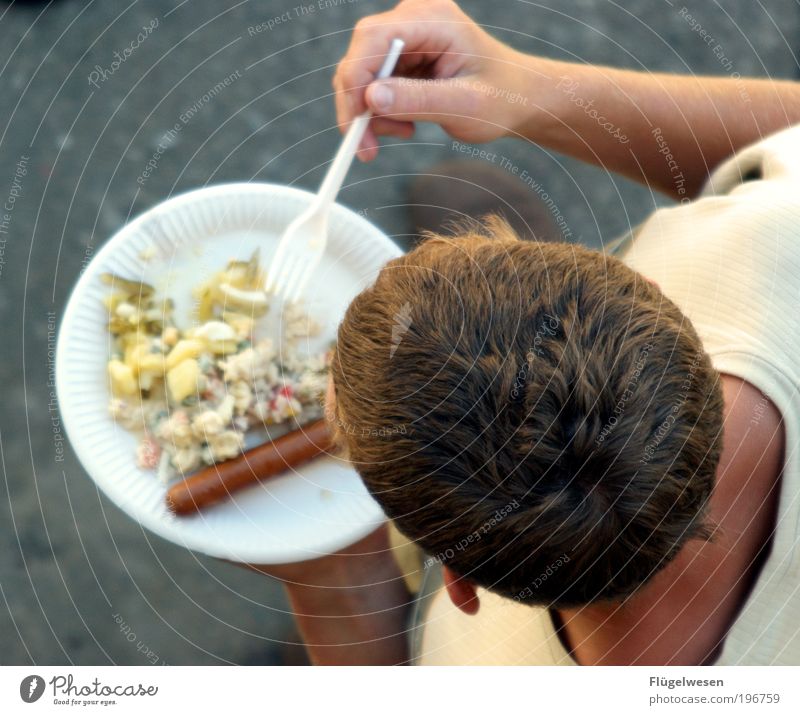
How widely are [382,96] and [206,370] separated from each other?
0.56 feet

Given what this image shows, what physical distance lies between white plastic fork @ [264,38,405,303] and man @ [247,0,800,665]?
1 cm

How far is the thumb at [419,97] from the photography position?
0.35 metres

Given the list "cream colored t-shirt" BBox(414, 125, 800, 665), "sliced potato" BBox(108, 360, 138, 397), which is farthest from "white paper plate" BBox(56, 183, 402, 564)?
"cream colored t-shirt" BBox(414, 125, 800, 665)

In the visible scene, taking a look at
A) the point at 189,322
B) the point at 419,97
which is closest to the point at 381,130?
the point at 419,97

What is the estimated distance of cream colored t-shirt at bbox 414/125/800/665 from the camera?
12.5 inches

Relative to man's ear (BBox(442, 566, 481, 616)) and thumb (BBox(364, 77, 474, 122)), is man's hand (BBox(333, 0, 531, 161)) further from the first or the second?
man's ear (BBox(442, 566, 481, 616))

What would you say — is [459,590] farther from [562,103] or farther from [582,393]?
[562,103]

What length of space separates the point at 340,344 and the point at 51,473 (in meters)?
0.32

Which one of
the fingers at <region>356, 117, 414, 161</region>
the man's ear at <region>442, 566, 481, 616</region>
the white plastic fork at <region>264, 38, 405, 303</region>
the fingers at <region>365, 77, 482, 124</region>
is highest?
the fingers at <region>365, 77, 482, 124</region>

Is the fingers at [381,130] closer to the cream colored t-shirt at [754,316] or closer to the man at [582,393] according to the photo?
the man at [582,393]

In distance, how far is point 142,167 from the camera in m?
0.46

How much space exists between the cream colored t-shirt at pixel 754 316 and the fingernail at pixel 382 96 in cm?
16

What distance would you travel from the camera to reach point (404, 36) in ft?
1.16
